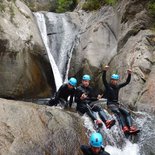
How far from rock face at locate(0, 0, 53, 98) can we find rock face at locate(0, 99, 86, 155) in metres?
5.17

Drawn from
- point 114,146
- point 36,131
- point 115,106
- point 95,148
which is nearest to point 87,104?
point 115,106

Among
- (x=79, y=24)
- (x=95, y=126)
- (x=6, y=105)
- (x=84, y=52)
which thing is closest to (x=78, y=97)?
(x=95, y=126)

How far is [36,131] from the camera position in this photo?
7.80 meters

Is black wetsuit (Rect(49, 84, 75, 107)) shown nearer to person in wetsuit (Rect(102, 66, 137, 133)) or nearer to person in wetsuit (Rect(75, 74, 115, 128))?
person in wetsuit (Rect(75, 74, 115, 128))

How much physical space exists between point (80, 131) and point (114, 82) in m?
2.35

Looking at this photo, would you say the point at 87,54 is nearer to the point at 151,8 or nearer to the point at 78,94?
the point at 151,8

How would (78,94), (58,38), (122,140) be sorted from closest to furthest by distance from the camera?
(122,140) → (78,94) → (58,38)

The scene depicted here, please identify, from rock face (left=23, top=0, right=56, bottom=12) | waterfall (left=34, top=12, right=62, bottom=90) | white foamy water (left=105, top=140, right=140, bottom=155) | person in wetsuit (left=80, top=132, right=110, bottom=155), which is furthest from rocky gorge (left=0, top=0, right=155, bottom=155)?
rock face (left=23, top=0, right=56, bottom=12)

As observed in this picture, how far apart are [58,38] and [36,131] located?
10659mm

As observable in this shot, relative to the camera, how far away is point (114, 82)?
10.8 meters

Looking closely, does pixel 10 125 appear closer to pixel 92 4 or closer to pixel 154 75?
pixel 154 75

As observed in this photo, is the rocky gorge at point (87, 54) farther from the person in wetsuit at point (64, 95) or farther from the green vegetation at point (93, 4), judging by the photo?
the person in wetsuit at point (64, 95)

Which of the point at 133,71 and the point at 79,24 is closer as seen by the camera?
the point at 133,71

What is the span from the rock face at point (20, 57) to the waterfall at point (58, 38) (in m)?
1.27
